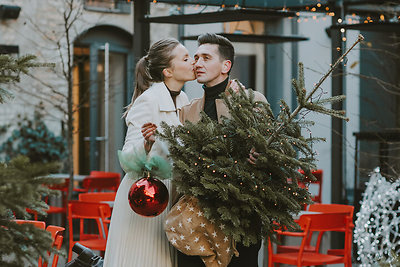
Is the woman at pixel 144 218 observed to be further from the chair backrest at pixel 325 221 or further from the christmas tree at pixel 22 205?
the chair backrest at pixel 325 221

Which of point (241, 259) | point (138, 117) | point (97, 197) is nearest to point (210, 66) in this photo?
point (138, 117)

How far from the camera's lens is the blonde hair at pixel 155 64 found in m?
3.87

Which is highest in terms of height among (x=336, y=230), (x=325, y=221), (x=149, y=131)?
(x=149, y=131)

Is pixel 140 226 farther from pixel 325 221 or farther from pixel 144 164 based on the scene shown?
pixel 325 221

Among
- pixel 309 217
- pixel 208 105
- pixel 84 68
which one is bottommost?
pixel 309 217

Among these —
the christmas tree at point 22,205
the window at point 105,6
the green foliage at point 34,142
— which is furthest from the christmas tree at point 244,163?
the window at point 105,6

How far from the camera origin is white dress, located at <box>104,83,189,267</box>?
3.67m

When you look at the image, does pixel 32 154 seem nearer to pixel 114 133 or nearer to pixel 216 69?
pixel 114 133

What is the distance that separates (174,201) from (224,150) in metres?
0.48

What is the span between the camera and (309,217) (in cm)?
535

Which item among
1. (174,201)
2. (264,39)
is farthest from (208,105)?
(264,39)

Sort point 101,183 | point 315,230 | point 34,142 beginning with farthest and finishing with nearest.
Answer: point 34,142, point 101,183, point 315,230

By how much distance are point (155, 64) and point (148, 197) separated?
0.85 meters

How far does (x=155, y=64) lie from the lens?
153 inches
